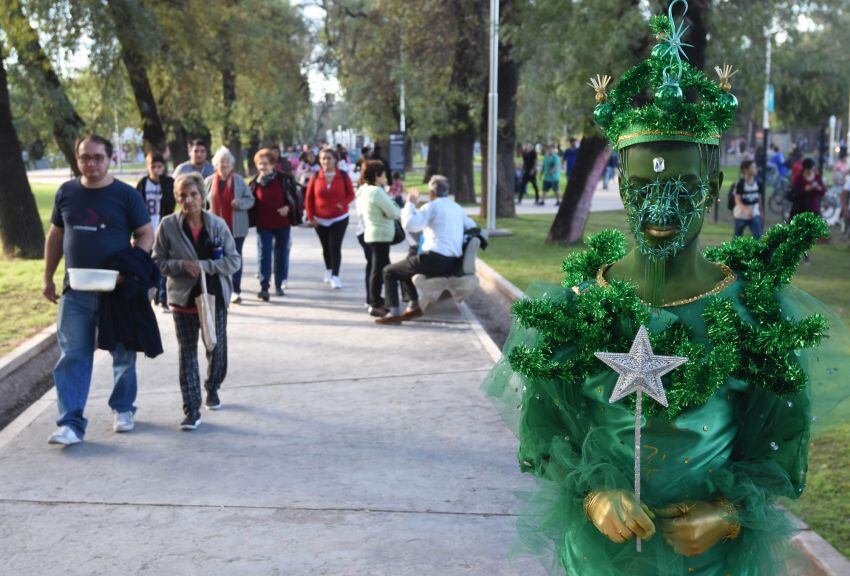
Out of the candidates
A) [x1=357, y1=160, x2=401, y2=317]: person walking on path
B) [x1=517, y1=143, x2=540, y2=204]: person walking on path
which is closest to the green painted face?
[x1=357, y1=160, x2=401, y2=317]: person walking on path

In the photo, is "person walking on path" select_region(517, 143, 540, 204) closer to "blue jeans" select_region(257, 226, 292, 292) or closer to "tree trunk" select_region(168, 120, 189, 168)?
"tree trunk" select_region(168, 120, 189, 168)

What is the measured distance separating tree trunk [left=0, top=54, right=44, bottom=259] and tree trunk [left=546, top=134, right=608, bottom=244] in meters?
8.70

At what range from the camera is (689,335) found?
2736mm

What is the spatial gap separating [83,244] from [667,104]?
4.75 m

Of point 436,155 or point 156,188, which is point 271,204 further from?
point 436,155

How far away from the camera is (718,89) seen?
282cm

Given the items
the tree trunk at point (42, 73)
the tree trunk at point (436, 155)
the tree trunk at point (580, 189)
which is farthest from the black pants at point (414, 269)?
the tree trunk at point (436, 155)

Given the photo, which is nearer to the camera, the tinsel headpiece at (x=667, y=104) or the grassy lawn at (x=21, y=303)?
the tinsel headpiece at (x=667, y=104)

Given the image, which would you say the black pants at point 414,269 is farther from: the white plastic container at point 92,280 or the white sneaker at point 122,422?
the white plastic container at point 92,280

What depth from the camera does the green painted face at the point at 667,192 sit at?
2.70 meters

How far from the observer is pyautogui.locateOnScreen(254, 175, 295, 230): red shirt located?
40.6ft

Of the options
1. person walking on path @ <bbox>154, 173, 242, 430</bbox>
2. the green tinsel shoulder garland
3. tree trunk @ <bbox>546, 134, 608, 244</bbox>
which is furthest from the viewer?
tree trunk @ <bbox>546, 134, 608, 244</bbox>

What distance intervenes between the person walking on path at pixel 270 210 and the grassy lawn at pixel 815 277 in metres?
3.12

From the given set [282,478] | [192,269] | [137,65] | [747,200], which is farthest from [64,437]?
[137,65]
